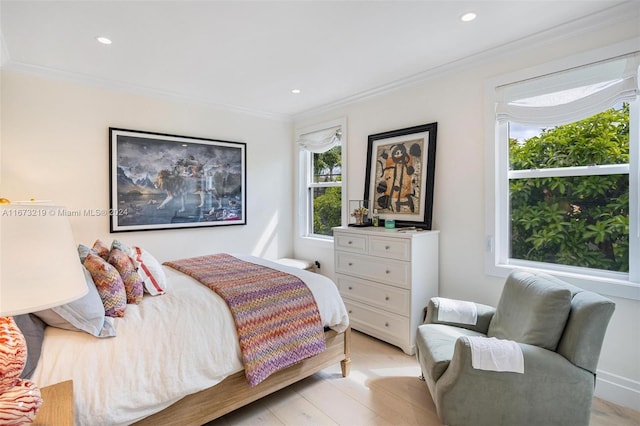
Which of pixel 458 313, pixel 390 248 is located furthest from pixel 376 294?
pixel 458 313

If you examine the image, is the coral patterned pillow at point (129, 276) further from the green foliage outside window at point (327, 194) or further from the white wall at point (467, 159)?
the green foliage outside window at point (327, 194)

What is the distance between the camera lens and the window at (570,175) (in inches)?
83.9

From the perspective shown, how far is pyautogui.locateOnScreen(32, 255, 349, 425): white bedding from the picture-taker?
141cm

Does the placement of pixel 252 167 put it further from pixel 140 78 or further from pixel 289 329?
pixel 289 329

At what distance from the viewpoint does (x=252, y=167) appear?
4340mm

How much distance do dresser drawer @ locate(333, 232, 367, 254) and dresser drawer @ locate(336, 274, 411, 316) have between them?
0.98 feet

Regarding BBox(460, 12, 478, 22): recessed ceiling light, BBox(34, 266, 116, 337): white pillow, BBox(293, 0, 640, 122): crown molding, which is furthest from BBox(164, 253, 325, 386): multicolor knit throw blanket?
BBox(293, 0, 640, 122): crown molding

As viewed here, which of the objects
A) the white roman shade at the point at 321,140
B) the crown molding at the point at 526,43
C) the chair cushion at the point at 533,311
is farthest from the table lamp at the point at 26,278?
the white roman shade at the point at 321,140

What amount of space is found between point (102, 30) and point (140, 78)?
2.99 ft

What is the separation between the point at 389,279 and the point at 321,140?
84.7 inches

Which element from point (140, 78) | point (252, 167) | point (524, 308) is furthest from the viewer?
point (252, 167)

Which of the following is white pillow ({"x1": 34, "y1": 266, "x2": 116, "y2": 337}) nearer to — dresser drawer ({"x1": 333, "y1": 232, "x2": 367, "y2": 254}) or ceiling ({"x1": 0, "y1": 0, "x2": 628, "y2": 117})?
ceiling ({"x1": 0, "y1": 0, "x2": 628, "y2": 117})

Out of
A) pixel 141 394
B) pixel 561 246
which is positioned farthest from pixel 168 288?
pixel 561 246

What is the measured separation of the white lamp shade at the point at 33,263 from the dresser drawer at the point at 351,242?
8.36ft
